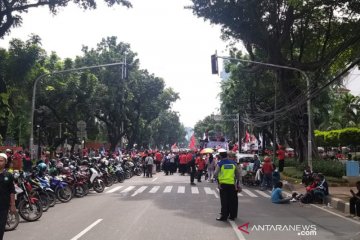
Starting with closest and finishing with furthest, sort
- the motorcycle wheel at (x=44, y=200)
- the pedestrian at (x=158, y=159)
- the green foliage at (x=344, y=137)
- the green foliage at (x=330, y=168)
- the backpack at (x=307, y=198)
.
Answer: the motorcycle wheel at (x=44, y=200) → the backpack at (x=307, y=198) → the green foliage at (x=330, y=168) → the pedestrian at (x=158, y=159) → the green foliage at (x=344, y=137)

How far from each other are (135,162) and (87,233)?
77.7 feet

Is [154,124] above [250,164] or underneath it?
above

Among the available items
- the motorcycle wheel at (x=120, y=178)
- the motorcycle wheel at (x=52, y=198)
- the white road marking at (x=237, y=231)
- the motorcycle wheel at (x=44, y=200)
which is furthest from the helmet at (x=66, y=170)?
the motorcycle wheel at (x=120, y=178)

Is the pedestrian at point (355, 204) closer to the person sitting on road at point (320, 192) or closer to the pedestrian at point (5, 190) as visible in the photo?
the person sitting on road at point (320, 192)

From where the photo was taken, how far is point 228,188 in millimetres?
11461

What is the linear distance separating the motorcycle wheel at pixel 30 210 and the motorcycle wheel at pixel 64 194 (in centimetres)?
374

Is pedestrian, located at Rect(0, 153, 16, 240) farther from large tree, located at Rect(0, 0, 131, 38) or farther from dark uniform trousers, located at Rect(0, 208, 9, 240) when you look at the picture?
large tree, located at Rect(0, 0, 131, 38)

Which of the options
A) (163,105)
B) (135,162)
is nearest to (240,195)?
(135,162)

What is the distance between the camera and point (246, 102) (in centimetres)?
4441

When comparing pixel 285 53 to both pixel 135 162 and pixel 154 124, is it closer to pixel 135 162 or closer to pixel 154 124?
pixel 135 162

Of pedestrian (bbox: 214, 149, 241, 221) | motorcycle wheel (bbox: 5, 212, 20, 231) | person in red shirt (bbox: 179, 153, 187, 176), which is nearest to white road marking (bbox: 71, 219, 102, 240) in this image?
motorcycle wheel (bbox: 5, 212, 20, 231)

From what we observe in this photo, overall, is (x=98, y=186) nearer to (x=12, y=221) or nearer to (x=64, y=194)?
(x=64, y=194)

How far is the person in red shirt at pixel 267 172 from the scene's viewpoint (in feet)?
69.4

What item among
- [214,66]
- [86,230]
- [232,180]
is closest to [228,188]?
[232,180]
